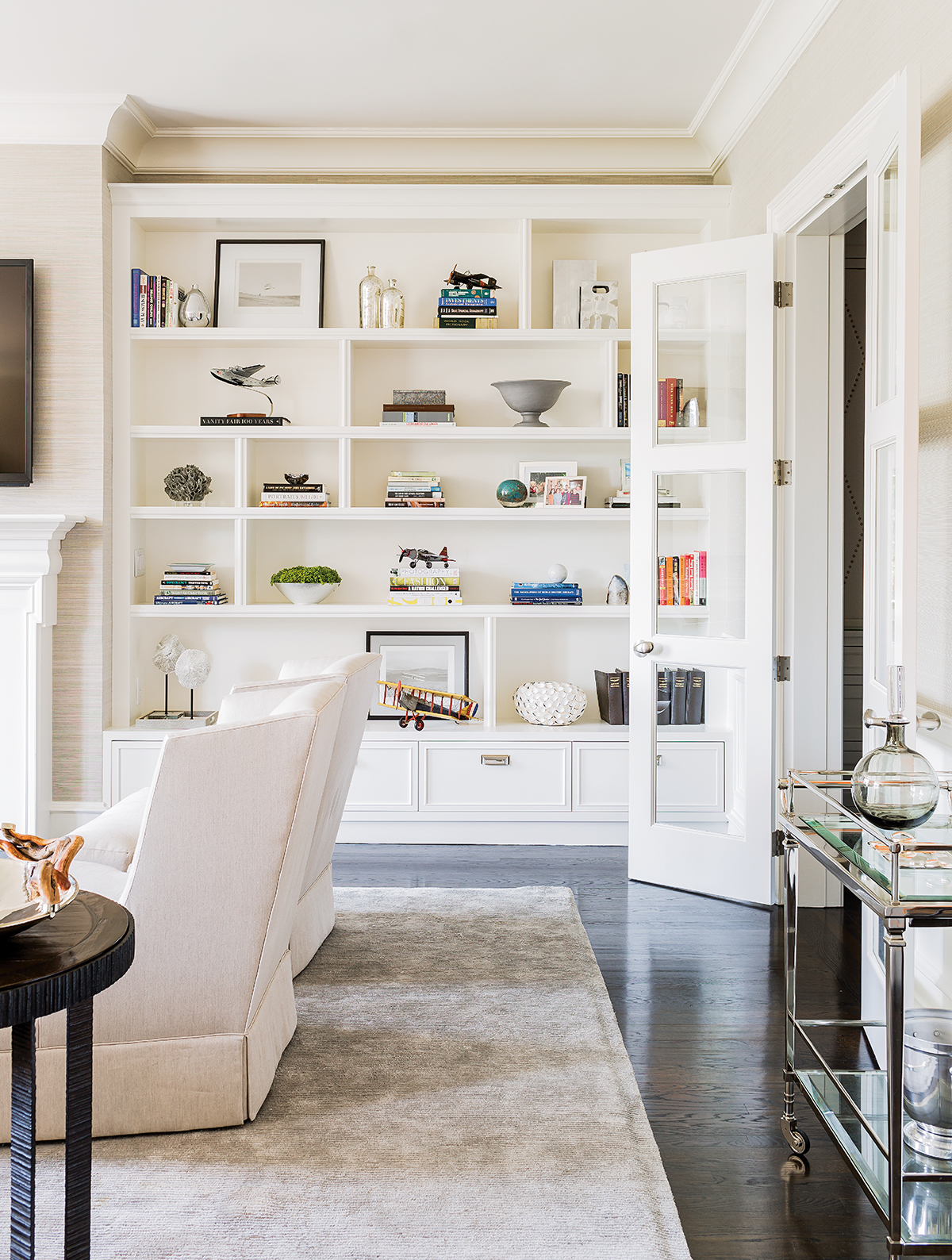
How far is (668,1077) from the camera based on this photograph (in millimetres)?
2318

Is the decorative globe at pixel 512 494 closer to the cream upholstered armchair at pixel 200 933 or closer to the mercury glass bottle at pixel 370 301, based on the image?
the mercury glass bottle at pixel 370 301

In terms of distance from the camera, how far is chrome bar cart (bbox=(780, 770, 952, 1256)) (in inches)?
60.6

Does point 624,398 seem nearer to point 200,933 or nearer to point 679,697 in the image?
point 679,697

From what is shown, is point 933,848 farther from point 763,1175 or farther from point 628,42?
point 628,42

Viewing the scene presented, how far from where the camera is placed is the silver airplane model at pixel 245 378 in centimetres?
434

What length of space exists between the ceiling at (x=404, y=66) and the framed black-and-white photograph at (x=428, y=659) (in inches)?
84.3

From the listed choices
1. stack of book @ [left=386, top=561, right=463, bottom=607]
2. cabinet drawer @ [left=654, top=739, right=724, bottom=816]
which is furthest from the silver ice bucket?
stack of book @ [left=386, top=561, right=463, bottom=607]

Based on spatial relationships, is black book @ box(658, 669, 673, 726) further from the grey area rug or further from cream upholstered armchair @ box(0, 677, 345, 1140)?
cream upholstered armchair @ box(0, 677, 345, 1140)

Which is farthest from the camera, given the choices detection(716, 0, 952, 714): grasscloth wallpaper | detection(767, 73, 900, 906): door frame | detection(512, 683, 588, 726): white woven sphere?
detection(512, 683, 588, 726): white woven sphere

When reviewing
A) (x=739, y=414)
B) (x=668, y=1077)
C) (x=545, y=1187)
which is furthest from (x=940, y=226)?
(x=545, y=1187)

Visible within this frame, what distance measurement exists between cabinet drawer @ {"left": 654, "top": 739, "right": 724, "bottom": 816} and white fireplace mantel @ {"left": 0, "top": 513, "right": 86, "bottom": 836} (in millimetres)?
2424

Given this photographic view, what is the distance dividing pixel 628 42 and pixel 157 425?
2400 millimetres

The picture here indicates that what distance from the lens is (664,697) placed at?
3.83 m

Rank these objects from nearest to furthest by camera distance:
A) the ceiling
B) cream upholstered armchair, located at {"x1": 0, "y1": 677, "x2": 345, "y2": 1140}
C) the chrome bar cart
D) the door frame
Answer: the chrome bar cart → cream upholstered armchair, located at {"x1": 0, "y1": 677, "x2": 345, "y2": 1140} → the ceiling → the door frame
